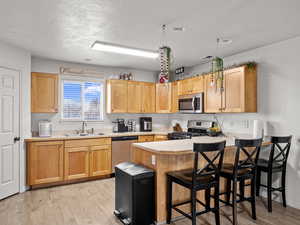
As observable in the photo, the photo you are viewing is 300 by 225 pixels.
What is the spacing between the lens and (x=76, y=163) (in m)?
4.25

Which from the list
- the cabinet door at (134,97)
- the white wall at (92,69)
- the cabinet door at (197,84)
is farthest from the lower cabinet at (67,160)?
the cabinet door at (197,84)

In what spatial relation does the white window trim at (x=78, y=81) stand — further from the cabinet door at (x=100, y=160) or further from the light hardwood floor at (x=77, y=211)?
the light hardwood floor at (x=77, y=211)

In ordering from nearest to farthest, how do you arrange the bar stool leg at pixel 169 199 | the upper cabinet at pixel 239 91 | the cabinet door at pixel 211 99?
the bar stool leg at pixel 169 199 → the upper cabinet at pixel 239 91 → the cabinet door at pixel 211 99

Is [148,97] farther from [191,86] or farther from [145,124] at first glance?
[191,86]

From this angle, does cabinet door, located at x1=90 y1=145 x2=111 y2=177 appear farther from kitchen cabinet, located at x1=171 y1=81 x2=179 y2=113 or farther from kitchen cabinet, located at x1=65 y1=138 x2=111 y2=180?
kitchen cabinet, located at x1=171 y1=81 x2=179 y2=113

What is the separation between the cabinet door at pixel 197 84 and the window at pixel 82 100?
7.44ft

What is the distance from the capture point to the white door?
3.47 metres

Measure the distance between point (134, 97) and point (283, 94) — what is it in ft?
10.5

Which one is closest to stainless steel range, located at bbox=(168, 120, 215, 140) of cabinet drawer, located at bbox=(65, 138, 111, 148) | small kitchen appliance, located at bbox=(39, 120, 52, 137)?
cabinet drawer, located at bbox=(65, 138, 111, 148)

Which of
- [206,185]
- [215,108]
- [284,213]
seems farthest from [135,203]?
[215,108]

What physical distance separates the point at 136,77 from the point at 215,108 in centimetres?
244

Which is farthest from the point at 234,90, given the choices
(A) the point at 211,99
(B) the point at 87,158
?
(B) the point at 87,158

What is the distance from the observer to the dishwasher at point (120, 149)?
464 cm

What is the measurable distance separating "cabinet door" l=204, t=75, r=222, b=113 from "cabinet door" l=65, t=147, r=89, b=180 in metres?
2.68
